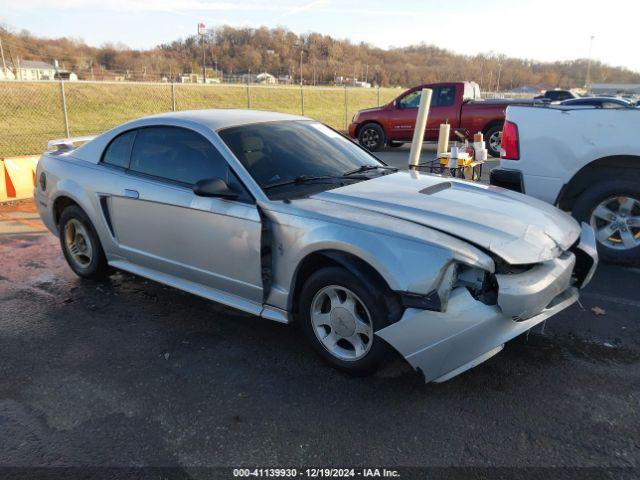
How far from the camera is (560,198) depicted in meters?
5.34

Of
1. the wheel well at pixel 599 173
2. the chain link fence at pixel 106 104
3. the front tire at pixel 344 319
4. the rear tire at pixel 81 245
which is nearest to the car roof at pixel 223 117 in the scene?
the rear tire at pixel 81 245

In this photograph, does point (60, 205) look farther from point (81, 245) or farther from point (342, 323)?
point (342, 323)

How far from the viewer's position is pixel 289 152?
3.99 metres

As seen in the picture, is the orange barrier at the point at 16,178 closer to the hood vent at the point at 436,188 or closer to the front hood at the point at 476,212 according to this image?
the front hood at the point at 476,212

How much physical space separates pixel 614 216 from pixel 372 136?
1075 cm

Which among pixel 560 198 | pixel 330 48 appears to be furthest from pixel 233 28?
pixel 560 198

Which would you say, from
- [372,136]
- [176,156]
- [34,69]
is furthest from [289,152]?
[34,69]

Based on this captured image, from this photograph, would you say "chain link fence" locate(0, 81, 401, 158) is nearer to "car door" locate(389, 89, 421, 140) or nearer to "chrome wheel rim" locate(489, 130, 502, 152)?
A: "car door" locate(389, 89, 421, 140)

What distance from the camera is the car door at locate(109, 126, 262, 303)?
140 inches

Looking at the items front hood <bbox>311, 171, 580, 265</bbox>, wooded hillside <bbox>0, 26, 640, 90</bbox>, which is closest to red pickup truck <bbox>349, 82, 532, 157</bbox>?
front hood <bbox>311, 171, 580, 265</bbox>

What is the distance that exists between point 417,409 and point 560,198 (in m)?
3.37

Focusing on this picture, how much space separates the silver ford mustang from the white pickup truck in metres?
1.56

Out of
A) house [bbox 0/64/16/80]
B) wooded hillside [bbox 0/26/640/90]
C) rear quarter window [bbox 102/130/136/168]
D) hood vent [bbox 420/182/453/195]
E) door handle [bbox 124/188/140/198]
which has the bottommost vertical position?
door handle [bbox 124/188/140/198]

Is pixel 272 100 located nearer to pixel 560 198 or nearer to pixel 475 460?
pixel 560 198
